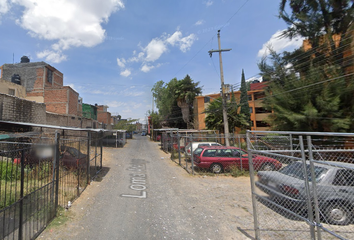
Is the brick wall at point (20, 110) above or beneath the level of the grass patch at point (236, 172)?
above

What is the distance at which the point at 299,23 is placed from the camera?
54.5 ft

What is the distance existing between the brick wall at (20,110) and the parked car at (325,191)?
445 inches

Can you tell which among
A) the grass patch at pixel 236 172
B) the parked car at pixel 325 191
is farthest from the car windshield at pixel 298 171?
the grass patch at pixel 236 172

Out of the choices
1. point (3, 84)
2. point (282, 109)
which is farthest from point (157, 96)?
point (282, 109)

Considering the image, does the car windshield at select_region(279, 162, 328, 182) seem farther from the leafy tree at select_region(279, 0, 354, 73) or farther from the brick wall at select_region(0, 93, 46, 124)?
the leafy tree at select_region(279, 0, 354, 73)

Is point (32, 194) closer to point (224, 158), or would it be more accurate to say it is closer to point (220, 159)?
point (220, 159)

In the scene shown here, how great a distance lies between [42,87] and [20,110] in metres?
16.1

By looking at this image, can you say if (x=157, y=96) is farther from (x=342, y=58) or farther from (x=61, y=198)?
(x=61, y=198)

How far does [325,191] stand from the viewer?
11.0ft

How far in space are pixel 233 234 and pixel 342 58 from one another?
1596 cm

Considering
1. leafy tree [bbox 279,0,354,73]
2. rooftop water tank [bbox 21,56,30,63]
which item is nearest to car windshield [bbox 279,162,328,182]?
leafy tree [bbox 279,0,354,73]

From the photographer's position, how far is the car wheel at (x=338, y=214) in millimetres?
3334

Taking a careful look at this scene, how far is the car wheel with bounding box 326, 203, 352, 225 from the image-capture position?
3.33 m

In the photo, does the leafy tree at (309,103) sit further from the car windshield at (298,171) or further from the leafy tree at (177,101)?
the leafy tree at (177,101)
